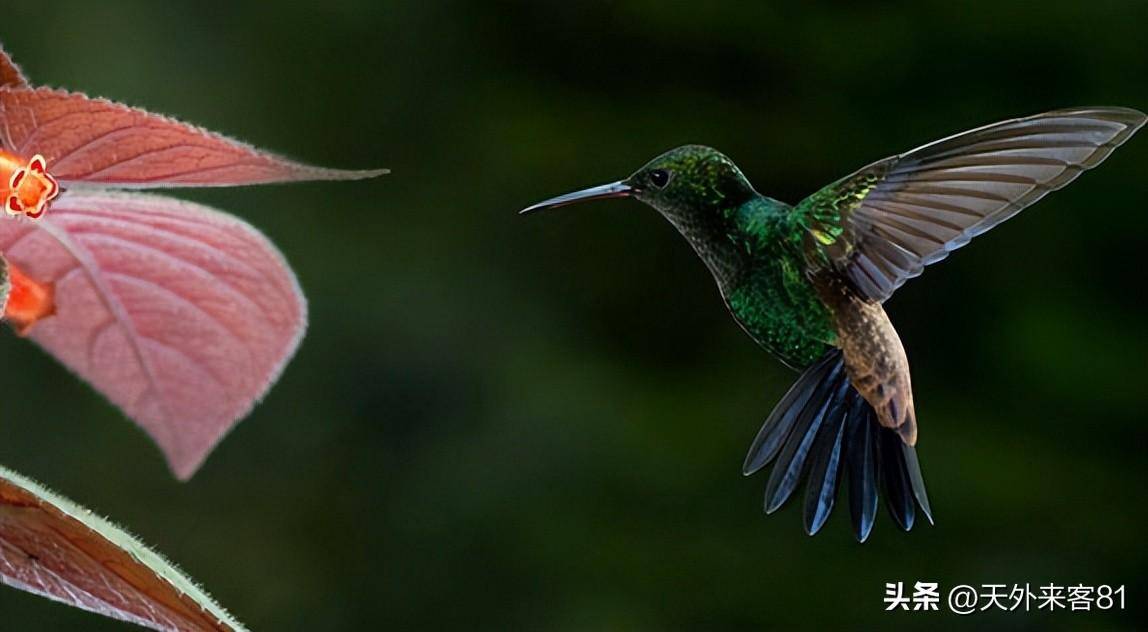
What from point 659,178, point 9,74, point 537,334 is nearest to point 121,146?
point 9,74

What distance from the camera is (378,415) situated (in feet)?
5.47

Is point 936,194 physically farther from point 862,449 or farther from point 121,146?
point 121,146

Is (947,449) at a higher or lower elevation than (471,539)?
higher

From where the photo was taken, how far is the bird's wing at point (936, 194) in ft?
1.06

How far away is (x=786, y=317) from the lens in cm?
41

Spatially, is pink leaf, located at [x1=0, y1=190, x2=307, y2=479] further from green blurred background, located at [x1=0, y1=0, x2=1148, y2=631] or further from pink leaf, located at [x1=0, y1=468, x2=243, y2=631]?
green blurred background, located at [x1=0, y1=0, x2=1148, y2=631]

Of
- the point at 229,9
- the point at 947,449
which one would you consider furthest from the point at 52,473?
the point at 947,449

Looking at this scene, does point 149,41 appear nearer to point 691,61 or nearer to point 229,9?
point 229,9

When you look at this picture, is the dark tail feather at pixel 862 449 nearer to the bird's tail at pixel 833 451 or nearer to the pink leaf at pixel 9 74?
the bird's tail at pixel 833 451

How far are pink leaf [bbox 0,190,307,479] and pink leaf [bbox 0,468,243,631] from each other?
0.08 feet

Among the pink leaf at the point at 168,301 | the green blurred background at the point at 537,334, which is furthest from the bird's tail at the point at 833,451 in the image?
the green blurred background at the point at 537,334

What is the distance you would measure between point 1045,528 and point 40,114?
145 centimetres

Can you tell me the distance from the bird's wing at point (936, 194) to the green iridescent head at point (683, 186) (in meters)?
0.03

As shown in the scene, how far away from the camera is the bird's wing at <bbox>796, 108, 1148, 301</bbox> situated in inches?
12.7
